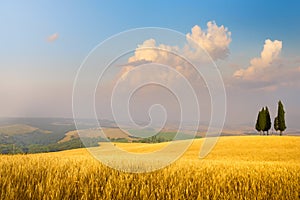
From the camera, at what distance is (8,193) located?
529cm

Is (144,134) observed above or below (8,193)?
above

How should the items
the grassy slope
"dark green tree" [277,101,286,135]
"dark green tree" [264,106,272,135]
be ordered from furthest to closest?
"dark green tree" [264,106,272,135], "dark green tree" [277,101,286,135], the grassy slope

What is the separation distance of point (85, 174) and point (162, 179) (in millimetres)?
1870

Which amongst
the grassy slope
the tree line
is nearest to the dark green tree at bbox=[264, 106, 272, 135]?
the tree line

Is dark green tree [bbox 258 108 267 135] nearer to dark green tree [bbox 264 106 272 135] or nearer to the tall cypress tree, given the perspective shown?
the tall cypress tree

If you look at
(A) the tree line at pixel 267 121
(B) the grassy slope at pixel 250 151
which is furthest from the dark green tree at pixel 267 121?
(B) the grassy slope at pixel 250 151

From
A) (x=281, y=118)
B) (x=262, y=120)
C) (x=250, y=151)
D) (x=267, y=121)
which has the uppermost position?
(x=281, y=118)

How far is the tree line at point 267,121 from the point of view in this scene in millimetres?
83500

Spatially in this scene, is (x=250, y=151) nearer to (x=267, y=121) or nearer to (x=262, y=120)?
(x=262, y=120)

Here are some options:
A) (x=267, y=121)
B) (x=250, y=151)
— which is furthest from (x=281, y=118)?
(x=250, y=151)

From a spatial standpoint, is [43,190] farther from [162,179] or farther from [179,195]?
[162,179]

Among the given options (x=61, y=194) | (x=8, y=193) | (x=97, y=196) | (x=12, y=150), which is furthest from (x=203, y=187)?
(x=12, y=150)

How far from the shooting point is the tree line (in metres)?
83.5

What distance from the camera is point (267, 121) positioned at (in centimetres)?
8588
